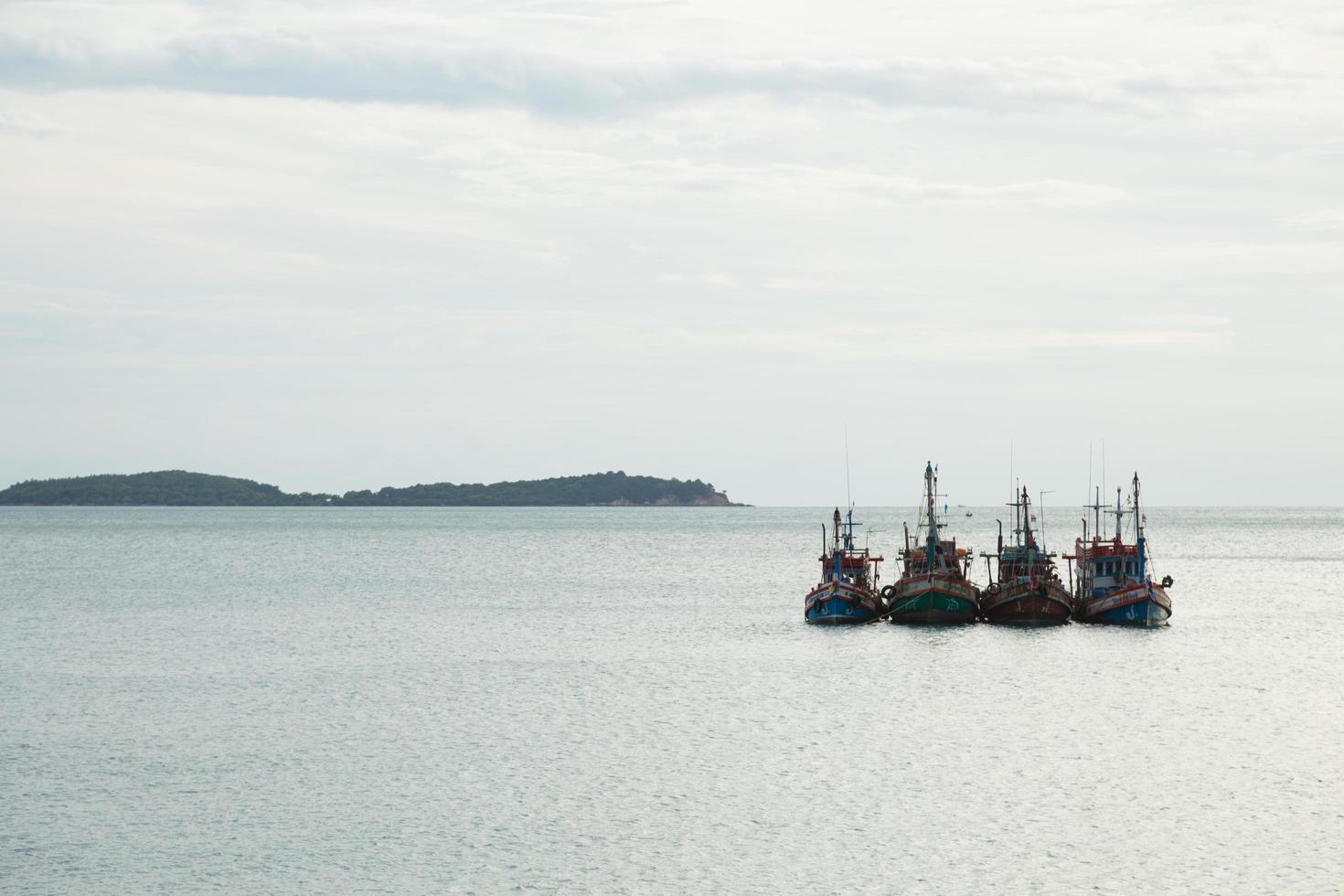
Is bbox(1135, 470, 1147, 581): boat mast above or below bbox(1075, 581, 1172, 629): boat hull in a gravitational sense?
above

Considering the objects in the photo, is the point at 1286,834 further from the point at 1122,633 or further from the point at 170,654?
the point at 170,654

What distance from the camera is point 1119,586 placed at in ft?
303

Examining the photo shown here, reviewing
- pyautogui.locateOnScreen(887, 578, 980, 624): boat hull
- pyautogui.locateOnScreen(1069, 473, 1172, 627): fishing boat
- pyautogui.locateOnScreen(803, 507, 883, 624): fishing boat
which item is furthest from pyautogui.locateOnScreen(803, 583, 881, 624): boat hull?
pyautogui.locateOnScreen(1069, 473, 1172, 627): fishing boat

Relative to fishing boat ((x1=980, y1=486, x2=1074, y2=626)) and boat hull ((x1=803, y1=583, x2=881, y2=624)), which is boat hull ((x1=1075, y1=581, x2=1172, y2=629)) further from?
boat hull ((x1=803, y1=583, x2=881, y2=624))

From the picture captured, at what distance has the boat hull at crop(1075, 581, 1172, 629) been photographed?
297ft

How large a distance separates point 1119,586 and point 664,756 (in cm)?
5078

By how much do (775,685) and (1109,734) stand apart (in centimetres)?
1583

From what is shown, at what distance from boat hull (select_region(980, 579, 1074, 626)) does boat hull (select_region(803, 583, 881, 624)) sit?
7367 mm

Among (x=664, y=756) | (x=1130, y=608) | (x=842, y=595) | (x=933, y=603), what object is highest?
(x=842, y=595)

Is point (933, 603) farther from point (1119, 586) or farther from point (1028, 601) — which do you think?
point (1119, 586)

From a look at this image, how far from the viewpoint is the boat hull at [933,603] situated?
91125 mm

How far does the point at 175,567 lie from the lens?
155 metres

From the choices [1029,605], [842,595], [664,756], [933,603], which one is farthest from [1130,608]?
[664,756]

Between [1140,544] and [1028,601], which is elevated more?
[1140,544]
